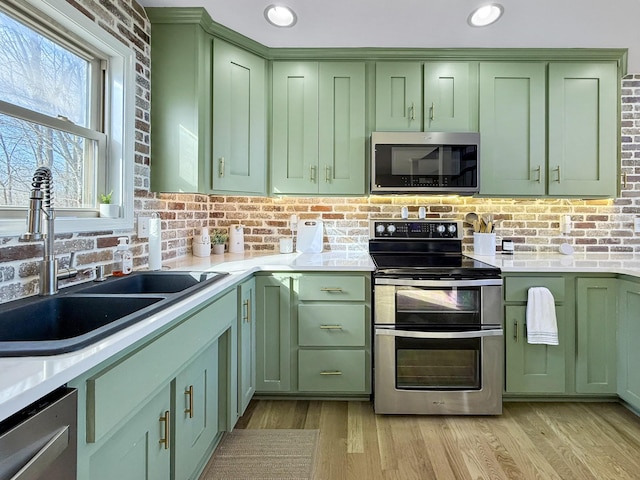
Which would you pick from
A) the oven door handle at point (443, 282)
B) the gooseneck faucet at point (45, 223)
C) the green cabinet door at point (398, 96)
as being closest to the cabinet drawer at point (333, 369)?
the oven door handle at point (443, 282)

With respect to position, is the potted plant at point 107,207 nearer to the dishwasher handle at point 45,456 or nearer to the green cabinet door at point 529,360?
the dishwasher handle at point 45,456

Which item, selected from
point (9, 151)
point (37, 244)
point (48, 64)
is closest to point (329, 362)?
point (37, 244)

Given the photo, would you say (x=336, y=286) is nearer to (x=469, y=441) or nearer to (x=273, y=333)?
(x=273, y=333)

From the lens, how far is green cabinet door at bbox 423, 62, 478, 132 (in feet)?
8.55

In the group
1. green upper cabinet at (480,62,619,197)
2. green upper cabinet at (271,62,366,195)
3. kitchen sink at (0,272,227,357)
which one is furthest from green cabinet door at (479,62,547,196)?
kitchen sink at (0,272,227,357)

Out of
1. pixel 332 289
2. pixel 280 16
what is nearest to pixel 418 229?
pixel 332 289

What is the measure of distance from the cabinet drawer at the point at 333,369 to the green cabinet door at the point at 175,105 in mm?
1288

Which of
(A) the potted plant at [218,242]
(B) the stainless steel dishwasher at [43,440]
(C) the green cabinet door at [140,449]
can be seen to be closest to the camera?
(B) the stainless steel dishwasher at [43,440]

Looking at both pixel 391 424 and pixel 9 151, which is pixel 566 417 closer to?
pixel 391 424

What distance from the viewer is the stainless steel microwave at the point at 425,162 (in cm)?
253

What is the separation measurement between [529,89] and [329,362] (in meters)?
2.30

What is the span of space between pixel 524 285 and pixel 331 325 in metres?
1.21

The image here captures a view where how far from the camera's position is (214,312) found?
1646mm

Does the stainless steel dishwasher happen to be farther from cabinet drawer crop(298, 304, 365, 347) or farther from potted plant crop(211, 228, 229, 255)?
potted plant crop(211, 228, 229, 255)
